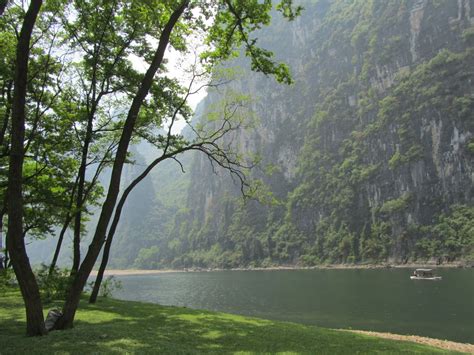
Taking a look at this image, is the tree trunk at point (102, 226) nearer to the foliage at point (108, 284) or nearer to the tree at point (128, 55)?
the tree at point (128, 55)

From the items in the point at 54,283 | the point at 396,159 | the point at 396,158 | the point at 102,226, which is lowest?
the point at 54,283

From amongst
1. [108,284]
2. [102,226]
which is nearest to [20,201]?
[102,226]

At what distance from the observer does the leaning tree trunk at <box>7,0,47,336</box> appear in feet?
32.1

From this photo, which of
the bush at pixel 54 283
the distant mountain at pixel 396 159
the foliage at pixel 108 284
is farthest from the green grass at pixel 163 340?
the distant mountain at pixel 396 159

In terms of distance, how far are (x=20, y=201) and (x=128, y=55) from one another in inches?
458

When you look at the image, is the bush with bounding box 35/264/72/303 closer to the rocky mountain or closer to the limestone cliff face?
the limestone cliff face

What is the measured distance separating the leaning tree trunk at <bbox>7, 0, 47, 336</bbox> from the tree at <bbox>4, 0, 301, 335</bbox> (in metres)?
0.03

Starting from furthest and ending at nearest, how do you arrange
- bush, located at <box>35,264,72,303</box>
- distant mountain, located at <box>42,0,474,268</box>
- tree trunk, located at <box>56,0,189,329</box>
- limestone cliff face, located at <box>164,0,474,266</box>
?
limestone cliff face, located at <box>164,0,474,266</box> → distant mountain, located at <box>42,0,474,268</box> → bush, located at <box>35,264,72,303</box> → tree trunk, located at <box>56,0,189,329</box>

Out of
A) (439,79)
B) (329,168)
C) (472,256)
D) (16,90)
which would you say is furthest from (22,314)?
(329,168)

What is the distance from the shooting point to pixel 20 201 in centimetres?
997

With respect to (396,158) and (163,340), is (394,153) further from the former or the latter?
(163,340)

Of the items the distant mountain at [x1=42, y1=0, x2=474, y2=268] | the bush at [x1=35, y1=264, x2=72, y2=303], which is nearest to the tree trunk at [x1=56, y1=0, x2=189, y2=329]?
the bush at [x1=35, y1=264, x2=72, y2=303]

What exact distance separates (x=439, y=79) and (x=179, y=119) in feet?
501

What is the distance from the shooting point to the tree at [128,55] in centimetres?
1157
